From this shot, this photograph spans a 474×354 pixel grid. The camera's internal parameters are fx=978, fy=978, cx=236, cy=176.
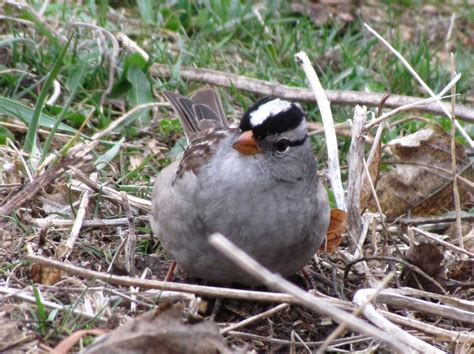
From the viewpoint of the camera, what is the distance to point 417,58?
587 centimetres

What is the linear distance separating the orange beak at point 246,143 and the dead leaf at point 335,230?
31.2 inches

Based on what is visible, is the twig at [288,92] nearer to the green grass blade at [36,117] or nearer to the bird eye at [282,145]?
the green grass blade at [36,117]

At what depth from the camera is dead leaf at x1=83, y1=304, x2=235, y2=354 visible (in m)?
2.94

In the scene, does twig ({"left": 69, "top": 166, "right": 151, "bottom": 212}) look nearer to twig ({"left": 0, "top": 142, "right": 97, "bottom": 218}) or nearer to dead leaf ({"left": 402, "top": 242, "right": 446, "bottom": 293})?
twig ({"left": 0, "top": 142, "right": 97, "bottom": 218})

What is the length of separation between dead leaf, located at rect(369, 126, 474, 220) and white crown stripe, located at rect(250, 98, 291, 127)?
1.31m

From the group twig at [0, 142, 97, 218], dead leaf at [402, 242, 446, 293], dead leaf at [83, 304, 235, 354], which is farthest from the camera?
twig at [0, 142, 97, 218]

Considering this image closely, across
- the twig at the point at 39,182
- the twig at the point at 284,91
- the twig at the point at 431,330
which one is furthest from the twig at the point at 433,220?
the twig at the point at 39,182

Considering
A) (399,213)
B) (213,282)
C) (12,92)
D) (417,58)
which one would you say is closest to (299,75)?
(417,58)

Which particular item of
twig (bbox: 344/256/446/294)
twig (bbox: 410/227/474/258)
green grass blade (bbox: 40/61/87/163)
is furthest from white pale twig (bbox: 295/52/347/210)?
green grass blade (bbox: 40/61/87/163)

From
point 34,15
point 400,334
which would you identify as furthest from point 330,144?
point 34,15

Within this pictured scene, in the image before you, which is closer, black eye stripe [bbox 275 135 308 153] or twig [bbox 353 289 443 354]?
twig [bbox 353 289 443 354]

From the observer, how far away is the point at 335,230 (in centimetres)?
434

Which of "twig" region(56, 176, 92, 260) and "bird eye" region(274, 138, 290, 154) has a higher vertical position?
"bird eye" region(274, 138, 290, 154)

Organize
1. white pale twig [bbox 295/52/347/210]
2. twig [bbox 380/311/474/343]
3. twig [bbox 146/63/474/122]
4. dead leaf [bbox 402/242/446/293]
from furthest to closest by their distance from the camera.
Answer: twig [bbox 146/63/474/122], white pale twig [bbox 295/52/347/210], dead leaf [bbox 402/242/446/293], twig [bbox 380/311/474/343]
